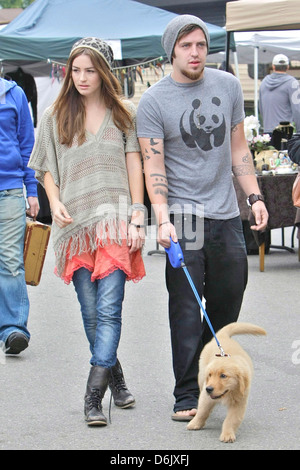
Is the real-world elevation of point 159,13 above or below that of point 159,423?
above

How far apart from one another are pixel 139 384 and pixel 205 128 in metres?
1.61

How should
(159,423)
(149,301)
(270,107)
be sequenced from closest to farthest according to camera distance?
(159,423) → (149,301) → (270,107)

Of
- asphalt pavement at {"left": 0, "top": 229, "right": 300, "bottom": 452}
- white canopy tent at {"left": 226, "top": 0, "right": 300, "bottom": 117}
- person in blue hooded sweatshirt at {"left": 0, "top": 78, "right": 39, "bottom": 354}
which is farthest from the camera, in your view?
white canopy tent at {"left": 226, "top": 0, "right": 300, "bottom": 117}

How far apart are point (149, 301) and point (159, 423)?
11.7ft

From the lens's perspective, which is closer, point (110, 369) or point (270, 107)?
point (110, 369)

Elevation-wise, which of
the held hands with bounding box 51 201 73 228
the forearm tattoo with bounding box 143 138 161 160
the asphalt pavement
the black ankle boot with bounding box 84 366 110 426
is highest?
the forearm tattoo with bounding box 143 138 161 160

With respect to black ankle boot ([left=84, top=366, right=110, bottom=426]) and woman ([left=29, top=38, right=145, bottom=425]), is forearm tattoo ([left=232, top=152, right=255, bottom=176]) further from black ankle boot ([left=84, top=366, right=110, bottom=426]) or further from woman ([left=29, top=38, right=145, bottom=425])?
black ankle boot ([left=84, top=366, right=110, bottom=426])

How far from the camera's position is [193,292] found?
4359 millimetres

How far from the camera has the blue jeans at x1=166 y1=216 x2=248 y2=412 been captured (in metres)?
4.35

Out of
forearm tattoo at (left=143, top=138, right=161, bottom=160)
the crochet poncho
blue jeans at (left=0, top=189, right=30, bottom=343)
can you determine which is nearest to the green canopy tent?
blue jeans at (left=0, top=189, right=30, bottom=343)

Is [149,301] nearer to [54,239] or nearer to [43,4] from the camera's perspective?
[54,239]

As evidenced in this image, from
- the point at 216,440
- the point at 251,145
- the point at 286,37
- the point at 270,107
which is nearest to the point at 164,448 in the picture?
the point at 216,440

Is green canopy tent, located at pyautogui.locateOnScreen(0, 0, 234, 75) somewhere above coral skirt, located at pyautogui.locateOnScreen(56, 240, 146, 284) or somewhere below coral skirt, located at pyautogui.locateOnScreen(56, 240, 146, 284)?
above

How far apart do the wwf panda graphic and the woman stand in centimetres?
29
